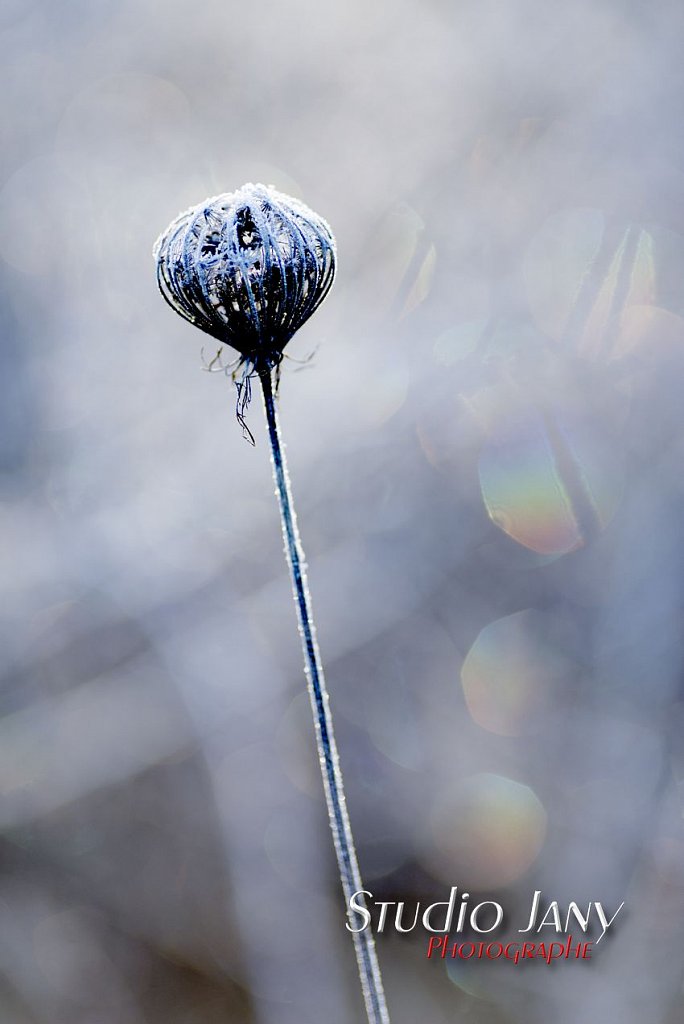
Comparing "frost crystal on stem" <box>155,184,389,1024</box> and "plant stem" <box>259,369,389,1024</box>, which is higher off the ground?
"frost crystal on stem" <box>155,184,389,1024</box>

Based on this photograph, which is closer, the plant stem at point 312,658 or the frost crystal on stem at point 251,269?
the plant stem at point 312,658

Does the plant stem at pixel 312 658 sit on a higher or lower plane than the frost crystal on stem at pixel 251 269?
lower

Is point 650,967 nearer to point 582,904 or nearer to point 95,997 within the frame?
point 582,904

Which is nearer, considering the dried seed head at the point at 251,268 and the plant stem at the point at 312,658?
the plant stem at the point at 312,658

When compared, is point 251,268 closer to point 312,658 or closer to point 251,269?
point 251,269

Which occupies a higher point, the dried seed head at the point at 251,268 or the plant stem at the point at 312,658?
the dried seed head at the point at 251,268

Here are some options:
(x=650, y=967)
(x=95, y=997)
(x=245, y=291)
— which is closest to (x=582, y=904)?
(x=650, y=967)

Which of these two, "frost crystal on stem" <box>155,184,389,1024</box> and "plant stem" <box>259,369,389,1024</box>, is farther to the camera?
"frost crystal on stem" <box>155,184,389,1024</box>

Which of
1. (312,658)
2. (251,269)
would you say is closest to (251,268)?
(251,269)
